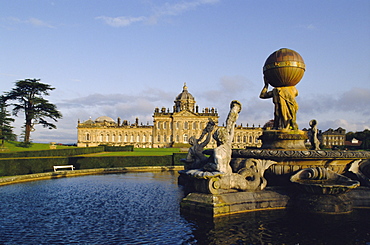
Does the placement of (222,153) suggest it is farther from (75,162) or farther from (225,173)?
(75,162)

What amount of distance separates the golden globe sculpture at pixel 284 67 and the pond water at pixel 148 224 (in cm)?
489

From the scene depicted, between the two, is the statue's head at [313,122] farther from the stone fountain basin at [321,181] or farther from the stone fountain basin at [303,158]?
the stone fountain basin at [321,181]

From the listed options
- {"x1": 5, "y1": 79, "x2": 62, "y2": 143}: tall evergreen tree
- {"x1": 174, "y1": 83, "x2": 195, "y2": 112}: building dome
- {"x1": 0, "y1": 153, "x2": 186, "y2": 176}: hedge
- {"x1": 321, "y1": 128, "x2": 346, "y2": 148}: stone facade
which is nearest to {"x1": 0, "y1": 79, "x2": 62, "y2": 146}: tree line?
{"x1": 5, "y1": 79, "x2": 62, "y2": 143}: tall evergreen tree

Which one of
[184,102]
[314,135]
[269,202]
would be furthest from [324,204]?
[184,102]

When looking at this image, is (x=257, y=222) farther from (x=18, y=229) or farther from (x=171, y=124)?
(x=171, y=124)

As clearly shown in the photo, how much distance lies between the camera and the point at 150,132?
94062 millimetres

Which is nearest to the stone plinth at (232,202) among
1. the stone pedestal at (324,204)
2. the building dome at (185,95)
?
the stone pedestal at (324,204)

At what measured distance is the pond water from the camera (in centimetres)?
677

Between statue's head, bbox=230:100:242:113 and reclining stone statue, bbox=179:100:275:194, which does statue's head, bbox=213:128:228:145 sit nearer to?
reclining stone statue, bbox=179:100:275:194

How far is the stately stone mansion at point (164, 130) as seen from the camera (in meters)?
91.5

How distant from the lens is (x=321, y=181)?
9.33 m

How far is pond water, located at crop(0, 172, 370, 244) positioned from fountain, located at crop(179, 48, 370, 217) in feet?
1.29

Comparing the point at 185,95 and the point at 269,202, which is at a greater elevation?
the point at 185,95

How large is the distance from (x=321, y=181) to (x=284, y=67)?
4.16m
